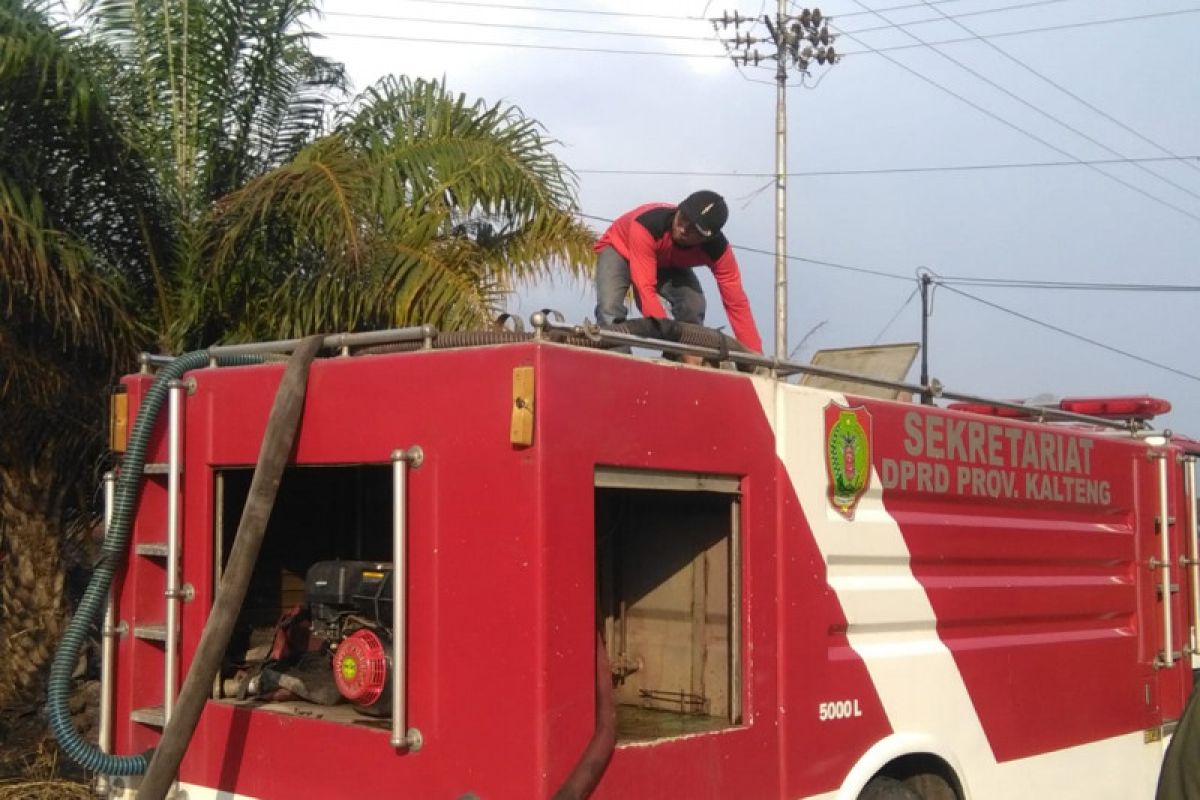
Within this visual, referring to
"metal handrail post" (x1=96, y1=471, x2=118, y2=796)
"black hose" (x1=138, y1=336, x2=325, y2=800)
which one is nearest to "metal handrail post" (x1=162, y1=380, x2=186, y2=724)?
"metal handrail post" (x1=96, y1=471, x2=118, y2=796)

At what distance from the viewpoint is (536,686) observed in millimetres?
3773

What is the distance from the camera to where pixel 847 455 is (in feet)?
16.3

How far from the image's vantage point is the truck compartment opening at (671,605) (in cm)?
459

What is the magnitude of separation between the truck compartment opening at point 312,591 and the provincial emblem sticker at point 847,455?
5.21 feet

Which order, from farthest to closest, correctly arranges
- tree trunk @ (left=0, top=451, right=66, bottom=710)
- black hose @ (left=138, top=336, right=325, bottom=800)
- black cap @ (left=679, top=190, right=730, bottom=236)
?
tree trunk @ (left=0, top=451, right=66, bottom=710) → black cap @ (left=679, top=190, right=730, bottom=236) → black hose @ (left=138, top=336, right=325, bottom=800)

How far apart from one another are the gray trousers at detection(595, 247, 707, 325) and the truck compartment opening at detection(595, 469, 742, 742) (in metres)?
1.06

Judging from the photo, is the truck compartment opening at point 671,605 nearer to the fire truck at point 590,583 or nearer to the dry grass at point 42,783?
the fire truck at point 590,583

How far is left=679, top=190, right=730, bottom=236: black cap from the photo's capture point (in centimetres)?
567

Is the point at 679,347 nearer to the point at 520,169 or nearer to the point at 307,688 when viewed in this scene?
the point at 307,688

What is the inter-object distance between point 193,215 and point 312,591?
4285 millimetres

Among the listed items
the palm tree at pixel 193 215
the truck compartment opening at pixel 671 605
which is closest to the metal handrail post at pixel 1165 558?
the truck compartment opening at pixel 671 605

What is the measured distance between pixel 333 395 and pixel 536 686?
1.24m

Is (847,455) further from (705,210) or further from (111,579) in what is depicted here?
(111,579)

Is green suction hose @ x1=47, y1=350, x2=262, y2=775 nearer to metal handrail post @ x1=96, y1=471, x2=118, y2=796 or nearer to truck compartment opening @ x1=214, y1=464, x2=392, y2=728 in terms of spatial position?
metal handrail post @ x1=96, y1=471, x2=118, y2=796
